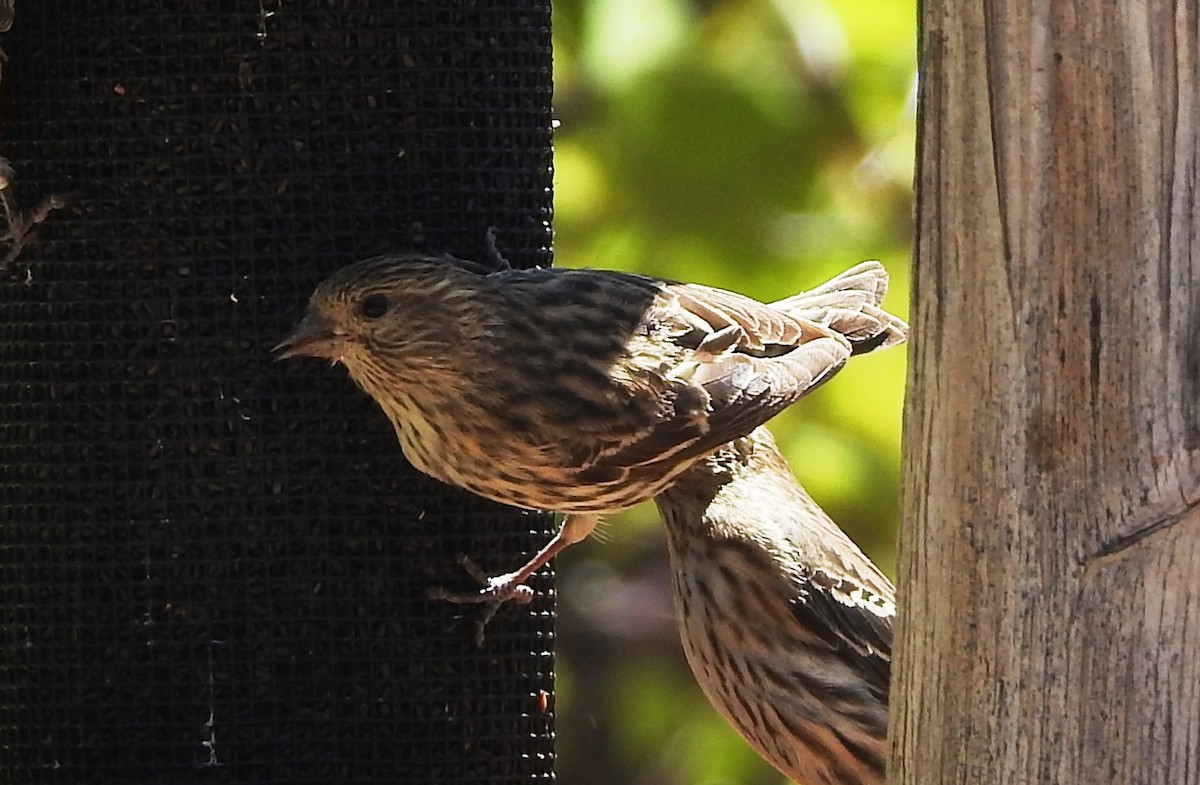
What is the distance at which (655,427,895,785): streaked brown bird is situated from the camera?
5.20 metres

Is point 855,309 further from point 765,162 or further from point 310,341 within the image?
point 310,341

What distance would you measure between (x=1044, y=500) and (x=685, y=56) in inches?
146

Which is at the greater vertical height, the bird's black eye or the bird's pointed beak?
the bird's black eye

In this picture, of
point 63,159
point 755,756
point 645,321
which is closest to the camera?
point 63,159

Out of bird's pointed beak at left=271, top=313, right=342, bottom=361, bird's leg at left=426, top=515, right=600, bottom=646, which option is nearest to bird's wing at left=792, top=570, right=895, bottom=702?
bird's leg at left=426, top=515, right=600, bottom=646

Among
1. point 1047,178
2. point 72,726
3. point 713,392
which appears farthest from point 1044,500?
point 72,726

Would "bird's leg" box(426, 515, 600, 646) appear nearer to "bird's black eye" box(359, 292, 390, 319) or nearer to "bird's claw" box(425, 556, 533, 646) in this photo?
"bird's claw" box(425, 556, 533, 646)

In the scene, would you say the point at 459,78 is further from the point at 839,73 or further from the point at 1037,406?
the point at 1037,406

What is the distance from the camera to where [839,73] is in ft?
19.8

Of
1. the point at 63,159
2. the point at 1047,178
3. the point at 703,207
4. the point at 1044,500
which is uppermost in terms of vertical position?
the point at 703,207

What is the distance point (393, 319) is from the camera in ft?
14.1

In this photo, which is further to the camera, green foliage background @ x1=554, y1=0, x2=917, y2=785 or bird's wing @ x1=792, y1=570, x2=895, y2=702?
green foliage background @ x1=554, y1=0, x2=917, y2=785

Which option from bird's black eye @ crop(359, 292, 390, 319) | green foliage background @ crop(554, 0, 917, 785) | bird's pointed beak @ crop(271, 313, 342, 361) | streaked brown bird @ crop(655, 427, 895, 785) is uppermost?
green foliage background @ crop(554, 0, 917, 785)

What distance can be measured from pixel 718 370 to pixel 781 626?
3.02ft
